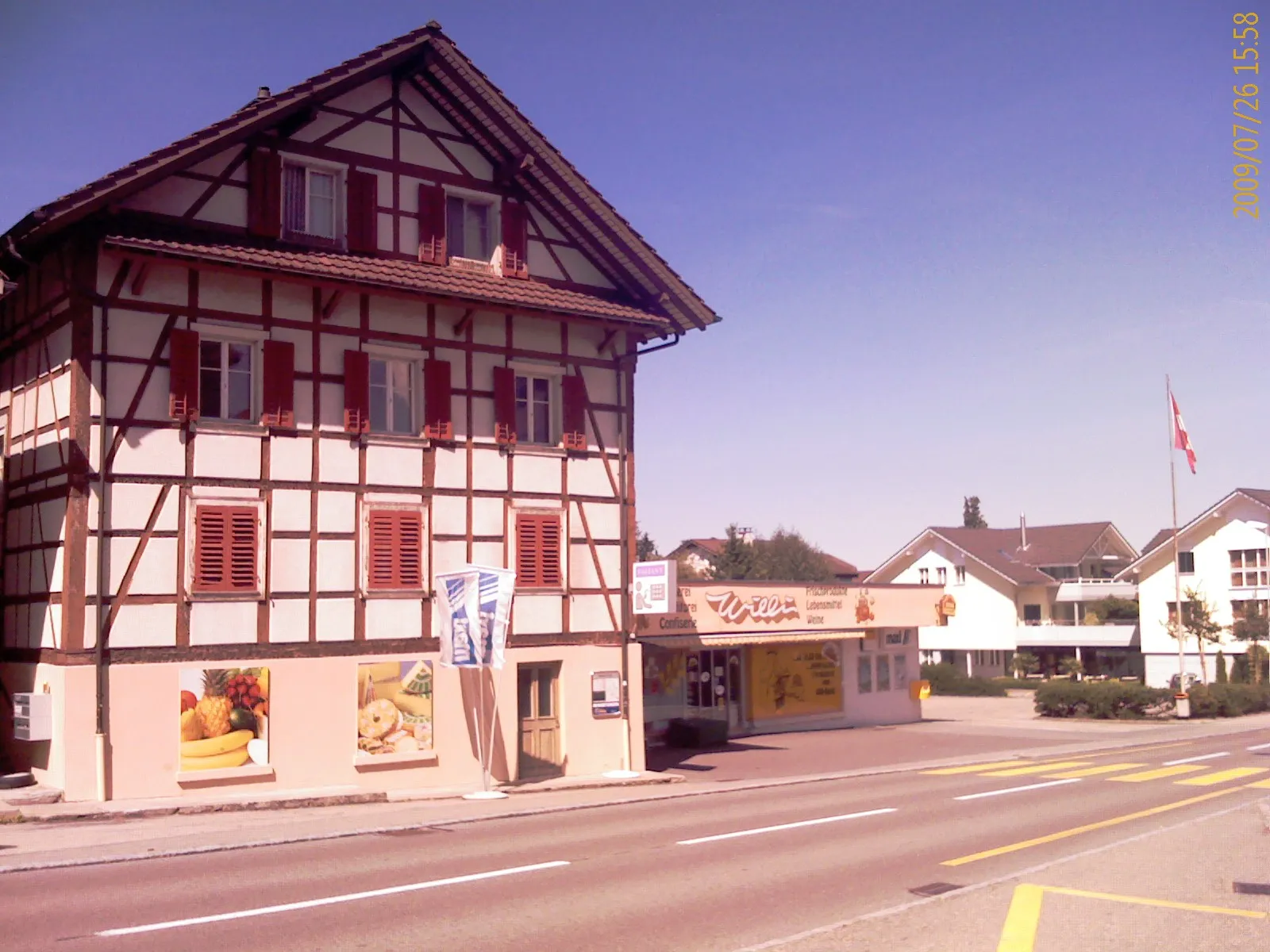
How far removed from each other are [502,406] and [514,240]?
10.6ft

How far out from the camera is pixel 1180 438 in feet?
140

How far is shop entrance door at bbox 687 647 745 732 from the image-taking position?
31.7 m

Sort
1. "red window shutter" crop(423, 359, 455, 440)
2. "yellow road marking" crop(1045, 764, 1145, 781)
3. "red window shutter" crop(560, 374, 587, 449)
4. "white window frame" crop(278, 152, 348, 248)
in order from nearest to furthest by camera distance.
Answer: "white window frame" crop(278, 152, 348, 248) → "red window shutter" crop(423, 359, 455, 440) → "yellow road marking" crop(1045, 764, 1145, 781) → "red window shutter" crop(560, 374, 587, 449)

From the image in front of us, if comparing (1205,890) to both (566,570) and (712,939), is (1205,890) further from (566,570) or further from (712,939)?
(566,570)

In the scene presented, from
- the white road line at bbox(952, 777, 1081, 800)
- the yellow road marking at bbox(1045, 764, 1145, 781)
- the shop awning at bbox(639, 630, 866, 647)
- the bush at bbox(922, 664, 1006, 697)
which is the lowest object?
the bush at bbox(922, 664, 1006, 697)

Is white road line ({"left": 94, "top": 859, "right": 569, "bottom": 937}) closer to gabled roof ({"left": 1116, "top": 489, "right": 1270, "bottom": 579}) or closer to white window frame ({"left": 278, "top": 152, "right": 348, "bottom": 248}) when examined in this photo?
white window frame ({"left": 278, "top": 152, "right": 348, "bottom": 248})

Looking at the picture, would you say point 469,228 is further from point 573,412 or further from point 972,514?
point 972,514

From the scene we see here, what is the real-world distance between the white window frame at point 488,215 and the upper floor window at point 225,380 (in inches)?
181

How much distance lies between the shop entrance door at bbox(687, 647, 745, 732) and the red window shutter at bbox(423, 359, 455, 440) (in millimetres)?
12126

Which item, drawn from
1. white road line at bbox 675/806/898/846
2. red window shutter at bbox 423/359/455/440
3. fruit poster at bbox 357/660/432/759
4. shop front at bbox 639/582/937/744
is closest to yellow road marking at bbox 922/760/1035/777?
shop front at bbox 639/582/937/744

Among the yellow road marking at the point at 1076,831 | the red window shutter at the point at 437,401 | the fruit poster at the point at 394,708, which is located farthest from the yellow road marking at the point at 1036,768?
the red window shutter at the point at 437,401

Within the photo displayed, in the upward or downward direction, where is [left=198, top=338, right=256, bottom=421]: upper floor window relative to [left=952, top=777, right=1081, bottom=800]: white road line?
upward

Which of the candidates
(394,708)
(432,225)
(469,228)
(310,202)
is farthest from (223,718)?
(469,228)

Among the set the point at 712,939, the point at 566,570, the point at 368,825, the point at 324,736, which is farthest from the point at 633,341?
the point at 712,939
